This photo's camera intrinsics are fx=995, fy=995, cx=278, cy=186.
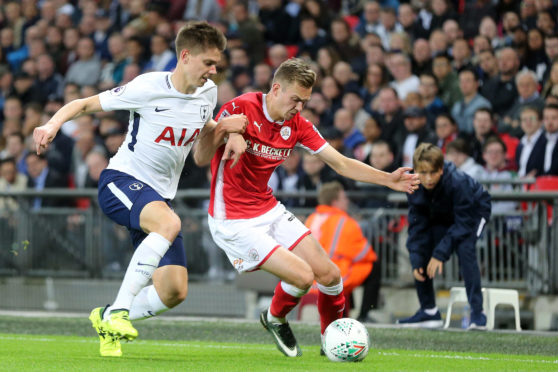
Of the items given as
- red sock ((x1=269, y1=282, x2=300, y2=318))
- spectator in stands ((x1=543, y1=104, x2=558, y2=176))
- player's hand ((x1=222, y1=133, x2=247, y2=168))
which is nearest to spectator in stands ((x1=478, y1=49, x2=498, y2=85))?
spectator in stands ((x1=543, y1=104, x2=558, y2=176))

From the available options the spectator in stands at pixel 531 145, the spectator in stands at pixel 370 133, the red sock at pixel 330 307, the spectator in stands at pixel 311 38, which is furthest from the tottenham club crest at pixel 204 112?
the spectator in stands at pixel 311 38

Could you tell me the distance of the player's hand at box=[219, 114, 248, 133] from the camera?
24.4ft

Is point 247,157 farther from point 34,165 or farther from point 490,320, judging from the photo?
point 34,165

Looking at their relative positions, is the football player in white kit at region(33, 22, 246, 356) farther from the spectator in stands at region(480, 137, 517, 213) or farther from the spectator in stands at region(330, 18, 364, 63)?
the spectator in stands at region(330, 18, 364, 63)

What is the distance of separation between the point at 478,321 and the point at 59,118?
17.2ft

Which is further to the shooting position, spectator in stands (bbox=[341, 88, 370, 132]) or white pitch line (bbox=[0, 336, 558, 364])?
spectator in stands (bbox=[341, 88, 370, 132])

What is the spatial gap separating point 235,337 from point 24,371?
3.93 metres

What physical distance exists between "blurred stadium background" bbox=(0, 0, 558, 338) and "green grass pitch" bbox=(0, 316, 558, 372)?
163cm

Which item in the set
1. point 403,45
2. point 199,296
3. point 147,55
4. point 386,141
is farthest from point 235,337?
point 147,55

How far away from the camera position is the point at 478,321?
10.3 m

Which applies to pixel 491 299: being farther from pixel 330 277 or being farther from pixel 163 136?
pixel 163 136

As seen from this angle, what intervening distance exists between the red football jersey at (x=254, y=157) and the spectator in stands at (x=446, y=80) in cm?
643

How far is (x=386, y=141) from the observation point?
13.4 metres

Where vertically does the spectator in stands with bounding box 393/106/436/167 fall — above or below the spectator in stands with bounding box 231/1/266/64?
below
